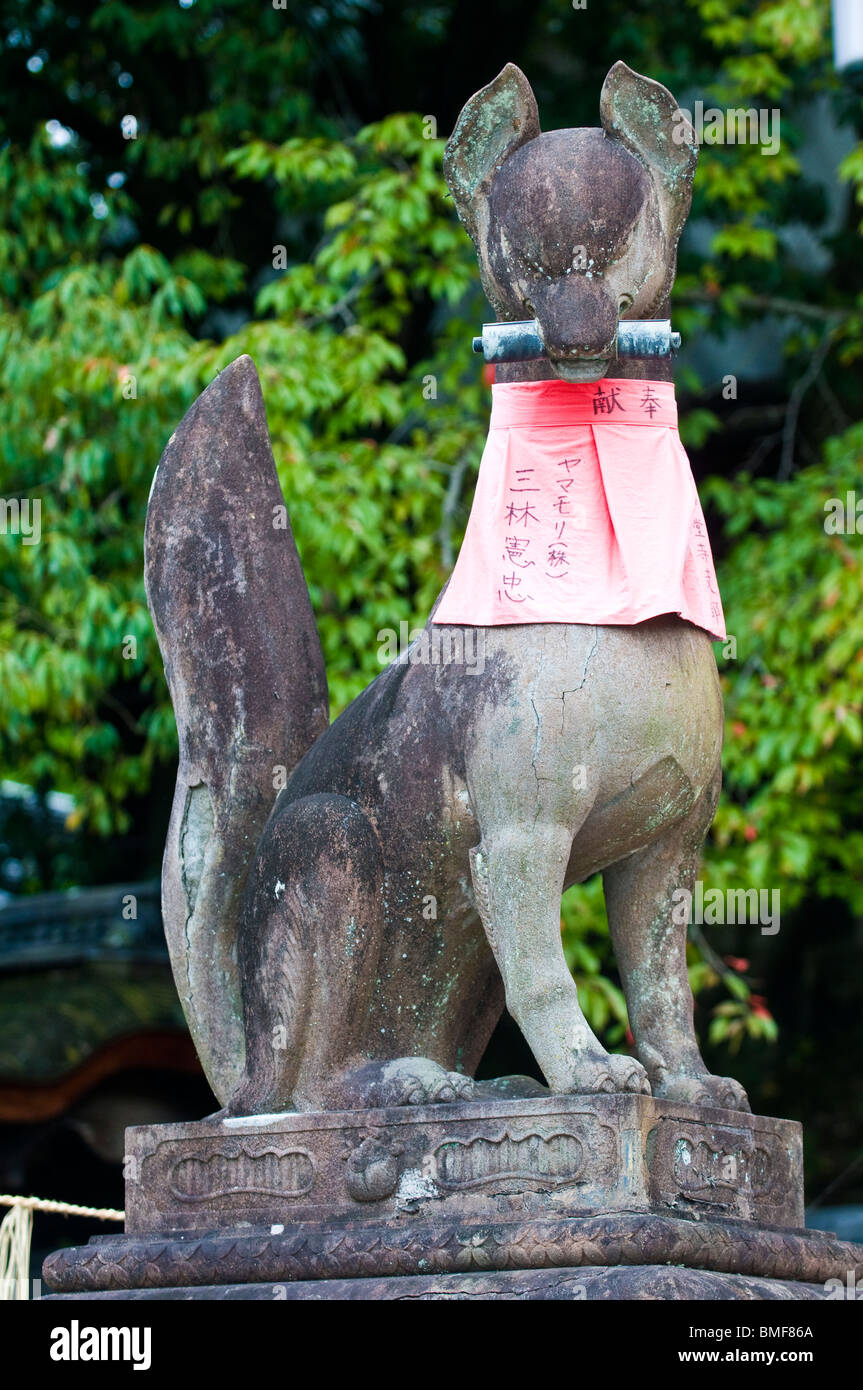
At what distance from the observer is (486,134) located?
4.43 meters

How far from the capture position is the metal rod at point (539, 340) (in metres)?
4.32

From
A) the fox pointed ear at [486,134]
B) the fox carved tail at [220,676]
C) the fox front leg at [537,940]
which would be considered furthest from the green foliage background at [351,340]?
the fox front leg at [537,940]

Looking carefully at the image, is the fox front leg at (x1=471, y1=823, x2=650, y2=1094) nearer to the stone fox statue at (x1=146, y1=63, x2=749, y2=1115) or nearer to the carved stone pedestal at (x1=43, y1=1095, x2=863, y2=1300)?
the stone fox statue at (x1=146, y1=63, x2=749, y2=1115)

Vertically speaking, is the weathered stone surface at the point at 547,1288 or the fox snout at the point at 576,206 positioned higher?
the fox snout at the point at 576,206

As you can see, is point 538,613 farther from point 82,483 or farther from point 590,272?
point 82,483

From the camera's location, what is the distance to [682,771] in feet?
14.0

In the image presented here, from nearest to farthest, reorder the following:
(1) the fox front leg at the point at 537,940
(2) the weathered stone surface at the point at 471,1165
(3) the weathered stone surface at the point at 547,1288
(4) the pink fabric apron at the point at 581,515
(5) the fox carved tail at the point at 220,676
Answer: (3) the weathered stone surface at the point at 547,1288 → (2) the weathered stone surface at the point at 471,1165 → (1) the fox front leg at the point at 537,940 → (4) the pink fabric apron at the point at 581,515 → (5) the fox carved tail at the point at 220,676

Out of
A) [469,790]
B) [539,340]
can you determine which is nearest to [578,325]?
[539,340]

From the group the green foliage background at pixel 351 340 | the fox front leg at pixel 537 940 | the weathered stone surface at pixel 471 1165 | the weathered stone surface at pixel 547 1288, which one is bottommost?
the weathered stone surface at pixel 547 1288

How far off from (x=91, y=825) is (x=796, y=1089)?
4.44 m

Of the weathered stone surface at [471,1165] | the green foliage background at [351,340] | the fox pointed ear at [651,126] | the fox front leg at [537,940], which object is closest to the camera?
the weathered stone surface at [471,1165]

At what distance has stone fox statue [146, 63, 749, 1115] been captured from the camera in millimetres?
4164

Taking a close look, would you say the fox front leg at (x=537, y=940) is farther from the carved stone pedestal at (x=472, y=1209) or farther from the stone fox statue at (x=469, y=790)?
the carved stone pedestal at (x=472, y=1209)

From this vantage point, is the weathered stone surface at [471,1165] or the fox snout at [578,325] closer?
the weathered stone surface at [471,1165]
